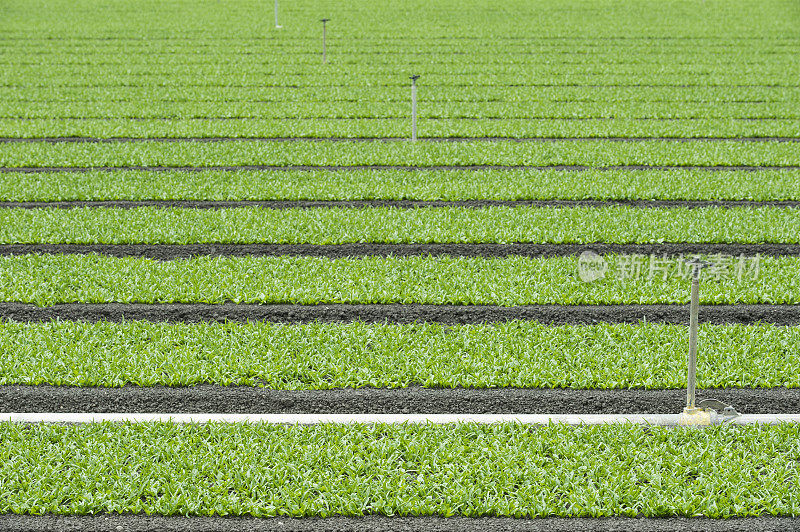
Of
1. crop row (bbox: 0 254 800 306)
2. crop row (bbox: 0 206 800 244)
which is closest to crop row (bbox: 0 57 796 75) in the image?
crop row (bbox: 0 206 800 244)

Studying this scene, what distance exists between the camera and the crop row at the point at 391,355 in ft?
21.1

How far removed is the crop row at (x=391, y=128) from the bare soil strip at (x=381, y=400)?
36.0ft

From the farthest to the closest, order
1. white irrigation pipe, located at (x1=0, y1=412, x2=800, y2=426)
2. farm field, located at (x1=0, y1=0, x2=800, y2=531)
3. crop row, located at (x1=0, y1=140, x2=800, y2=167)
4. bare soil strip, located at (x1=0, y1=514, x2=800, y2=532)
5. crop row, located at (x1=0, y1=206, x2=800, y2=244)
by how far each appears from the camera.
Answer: crop row, located at (x1=0, y1=140, x2=800, y2=167) < crop row, located at (x1=0, y1=206, x2=800, y2=244) < white irrigation pipe, located at (x1=0, y1=412, x2=800, y2=426) < farm field, located at (x1=0, y1=0, x2=800, y2=531) < bare soil strip, located at (x1=0, y1=514, x2=800, y2=532)

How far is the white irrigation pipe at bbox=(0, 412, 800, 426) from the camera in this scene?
19.2 feet

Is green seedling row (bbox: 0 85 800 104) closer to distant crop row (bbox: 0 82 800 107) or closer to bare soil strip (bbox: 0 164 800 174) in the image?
distant crop row (bbox: 0 82 800 107)

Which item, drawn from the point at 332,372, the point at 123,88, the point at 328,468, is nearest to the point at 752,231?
the point at 332,372

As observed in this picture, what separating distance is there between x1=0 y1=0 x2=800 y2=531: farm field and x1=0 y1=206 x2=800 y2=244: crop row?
2.1 inches

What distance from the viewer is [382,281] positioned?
8.73 m

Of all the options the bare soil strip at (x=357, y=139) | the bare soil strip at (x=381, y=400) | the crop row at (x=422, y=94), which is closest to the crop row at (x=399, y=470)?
the bare soil strip at (x=381, y=400)

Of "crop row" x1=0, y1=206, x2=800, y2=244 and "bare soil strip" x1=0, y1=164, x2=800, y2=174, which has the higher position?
"bare soil strip" x1=0, y1=164, x2=800, y2=174

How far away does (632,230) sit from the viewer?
1048cm

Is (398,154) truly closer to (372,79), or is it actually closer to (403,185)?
(403,185)

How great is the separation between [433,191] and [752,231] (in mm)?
4847

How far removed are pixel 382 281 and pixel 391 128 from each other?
9.01 metres
